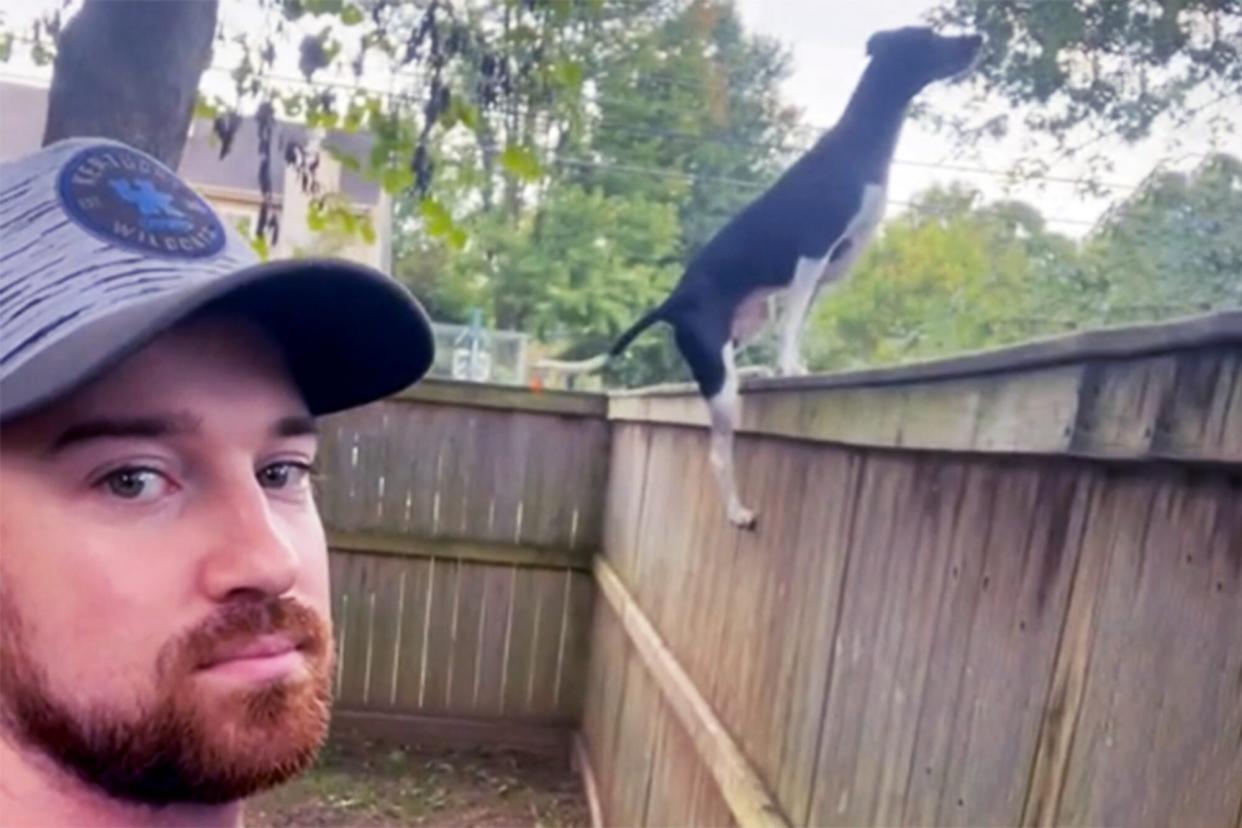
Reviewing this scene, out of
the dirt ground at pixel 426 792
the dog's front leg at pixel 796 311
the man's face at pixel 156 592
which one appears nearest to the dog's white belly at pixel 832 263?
the dog's front leg at pixel 796 311

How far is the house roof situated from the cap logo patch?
1858 mm

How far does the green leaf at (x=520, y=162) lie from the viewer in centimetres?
249

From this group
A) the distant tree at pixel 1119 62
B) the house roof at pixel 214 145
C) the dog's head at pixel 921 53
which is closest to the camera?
the distant tree at pixel 1119 62

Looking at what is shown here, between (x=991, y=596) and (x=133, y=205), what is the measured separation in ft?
2.97

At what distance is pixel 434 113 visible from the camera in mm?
2482

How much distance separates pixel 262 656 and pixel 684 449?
99.4 inches

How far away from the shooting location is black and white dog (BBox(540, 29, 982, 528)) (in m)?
1.67

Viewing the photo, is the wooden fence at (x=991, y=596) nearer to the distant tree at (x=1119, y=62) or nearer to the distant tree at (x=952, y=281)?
the distant tree at (x=952, y=281)

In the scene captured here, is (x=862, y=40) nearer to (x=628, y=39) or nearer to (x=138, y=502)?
(x=628, y=39)

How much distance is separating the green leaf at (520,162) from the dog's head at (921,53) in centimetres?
97

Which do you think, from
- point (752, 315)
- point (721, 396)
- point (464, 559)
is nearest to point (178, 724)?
point (752, 315)

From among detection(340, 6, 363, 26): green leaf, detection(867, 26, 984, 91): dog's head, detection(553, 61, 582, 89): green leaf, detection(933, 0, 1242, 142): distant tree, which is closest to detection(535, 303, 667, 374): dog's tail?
detection(553, 61, 582, 89): green leaf

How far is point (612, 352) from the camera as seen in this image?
9.02 feet

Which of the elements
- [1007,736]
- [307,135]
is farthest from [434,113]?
[1007,736]
